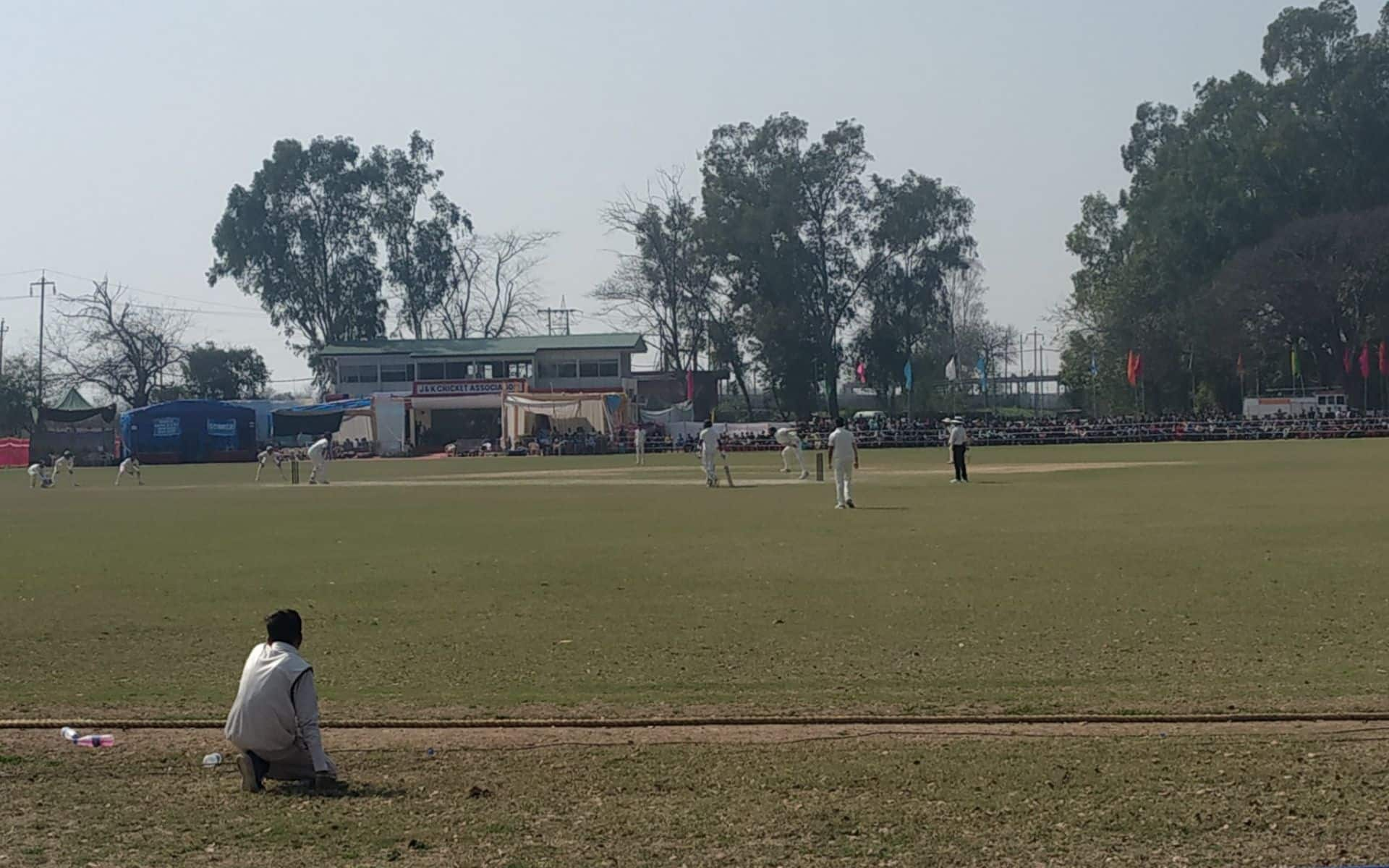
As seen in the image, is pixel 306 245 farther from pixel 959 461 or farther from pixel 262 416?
Result: pixel 959 461

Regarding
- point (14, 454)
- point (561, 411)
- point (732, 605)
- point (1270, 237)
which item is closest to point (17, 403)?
point (14, 454)

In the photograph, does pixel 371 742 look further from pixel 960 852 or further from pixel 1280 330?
pixel 1280 330

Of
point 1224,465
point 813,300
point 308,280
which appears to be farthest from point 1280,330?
point 308,280

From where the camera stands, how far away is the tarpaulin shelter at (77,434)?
81812mm

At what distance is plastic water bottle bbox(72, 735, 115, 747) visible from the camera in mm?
9375

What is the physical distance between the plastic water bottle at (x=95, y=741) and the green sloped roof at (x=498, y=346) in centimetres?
9023

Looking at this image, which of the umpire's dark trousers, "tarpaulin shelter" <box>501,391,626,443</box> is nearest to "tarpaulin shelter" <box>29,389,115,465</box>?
"tarpaulin shelter" <box>501,391,626,443</box>

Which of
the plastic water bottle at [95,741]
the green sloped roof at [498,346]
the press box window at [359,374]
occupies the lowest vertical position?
the plastic water bottle at [95,741]

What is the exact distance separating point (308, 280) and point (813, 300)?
128 ft

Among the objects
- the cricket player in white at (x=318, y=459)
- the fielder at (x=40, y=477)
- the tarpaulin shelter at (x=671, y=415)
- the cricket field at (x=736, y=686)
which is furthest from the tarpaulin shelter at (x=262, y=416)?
the cricket field at (x=736, y=686)

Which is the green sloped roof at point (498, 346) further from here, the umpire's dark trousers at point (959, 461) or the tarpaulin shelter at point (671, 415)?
the umpire's dark trousers at point (959, 461)

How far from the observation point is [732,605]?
15.4m

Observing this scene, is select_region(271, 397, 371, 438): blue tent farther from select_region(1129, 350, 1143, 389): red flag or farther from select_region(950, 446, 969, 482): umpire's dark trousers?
select_region(950, 446, 969, 482): umpire's dark trousers

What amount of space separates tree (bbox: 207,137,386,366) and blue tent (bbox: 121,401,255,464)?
2755cm
